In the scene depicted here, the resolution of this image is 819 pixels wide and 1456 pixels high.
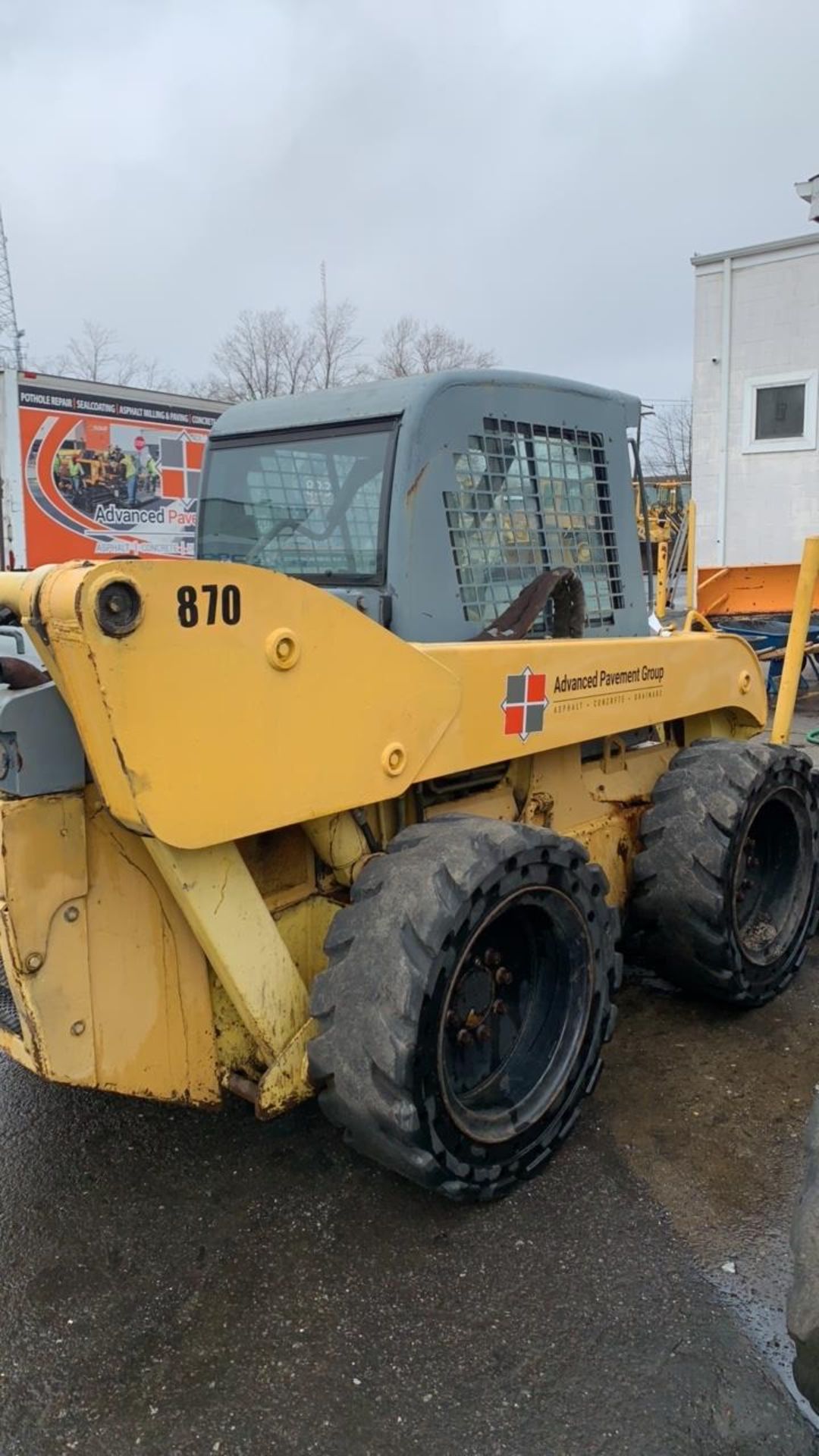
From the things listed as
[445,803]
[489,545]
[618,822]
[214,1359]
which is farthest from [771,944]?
[214,1359]

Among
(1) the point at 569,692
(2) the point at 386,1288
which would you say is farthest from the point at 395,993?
(1) the point at 569,692

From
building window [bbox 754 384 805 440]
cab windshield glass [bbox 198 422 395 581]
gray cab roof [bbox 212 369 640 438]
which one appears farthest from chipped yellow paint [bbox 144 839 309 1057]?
building window [bbox 754 384 805 440]

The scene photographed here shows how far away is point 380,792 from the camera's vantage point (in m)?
2.59

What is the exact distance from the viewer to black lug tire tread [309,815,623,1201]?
7.98 feet

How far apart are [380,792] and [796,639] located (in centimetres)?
334

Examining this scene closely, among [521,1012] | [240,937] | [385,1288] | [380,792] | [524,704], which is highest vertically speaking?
[524,704]

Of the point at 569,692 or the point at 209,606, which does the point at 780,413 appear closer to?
the point at 569,692

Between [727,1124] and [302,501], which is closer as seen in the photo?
[727,1124]

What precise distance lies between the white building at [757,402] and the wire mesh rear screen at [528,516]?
395 inches

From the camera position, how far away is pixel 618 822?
157 inches

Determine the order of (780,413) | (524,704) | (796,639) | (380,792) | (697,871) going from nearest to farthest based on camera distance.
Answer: (380,792), (524,704), (697,871), (796,639), (780,413)

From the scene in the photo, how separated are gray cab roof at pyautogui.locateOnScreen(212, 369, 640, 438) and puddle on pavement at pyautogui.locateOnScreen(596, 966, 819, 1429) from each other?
2263mm

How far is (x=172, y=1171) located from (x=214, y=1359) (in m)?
0.75

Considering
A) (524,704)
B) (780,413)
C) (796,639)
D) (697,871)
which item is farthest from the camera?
(780,413)
